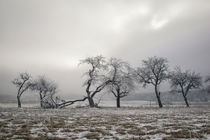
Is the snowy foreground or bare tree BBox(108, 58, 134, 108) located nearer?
the snowy foreground

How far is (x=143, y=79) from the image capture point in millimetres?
43219

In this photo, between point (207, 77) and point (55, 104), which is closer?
point (55, 104)

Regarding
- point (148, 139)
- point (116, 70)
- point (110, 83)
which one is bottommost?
point (148, 139)

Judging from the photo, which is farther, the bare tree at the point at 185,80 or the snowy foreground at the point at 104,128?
the bare tree at the point at 185,80

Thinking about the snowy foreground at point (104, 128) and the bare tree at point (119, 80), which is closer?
the snowy foreground at point (104, 128)

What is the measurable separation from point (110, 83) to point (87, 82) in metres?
6.74

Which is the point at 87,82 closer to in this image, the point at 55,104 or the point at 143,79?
the point at 55,104

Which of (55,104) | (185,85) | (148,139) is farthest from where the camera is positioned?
(185,85)

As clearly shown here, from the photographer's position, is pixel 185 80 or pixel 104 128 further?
pixel 185 80

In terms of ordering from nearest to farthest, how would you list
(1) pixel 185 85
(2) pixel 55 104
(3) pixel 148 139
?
(3) pixel 148 139 < (2) pixel 55 104 < (1) pixel 185 85

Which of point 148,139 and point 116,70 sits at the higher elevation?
point 116,70

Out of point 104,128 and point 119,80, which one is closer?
point 104,128

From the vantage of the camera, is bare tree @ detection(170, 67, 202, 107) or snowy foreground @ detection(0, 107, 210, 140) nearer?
snowy foreground @ detection(0, 107, 210, 140)

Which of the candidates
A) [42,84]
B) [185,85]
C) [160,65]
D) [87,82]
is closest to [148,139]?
[87,82]
